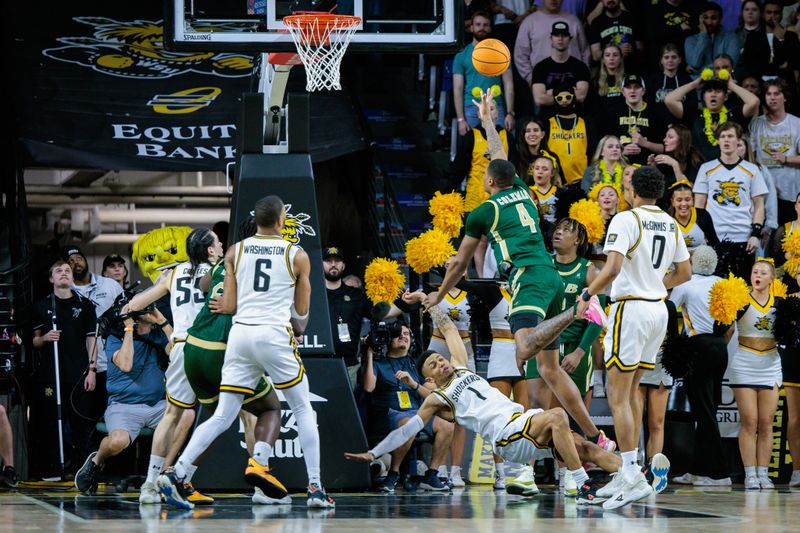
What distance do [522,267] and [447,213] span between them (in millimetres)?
3468

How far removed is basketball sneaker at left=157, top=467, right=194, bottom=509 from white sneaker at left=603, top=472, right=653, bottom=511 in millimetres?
3125

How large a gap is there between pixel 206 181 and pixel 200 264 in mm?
13066

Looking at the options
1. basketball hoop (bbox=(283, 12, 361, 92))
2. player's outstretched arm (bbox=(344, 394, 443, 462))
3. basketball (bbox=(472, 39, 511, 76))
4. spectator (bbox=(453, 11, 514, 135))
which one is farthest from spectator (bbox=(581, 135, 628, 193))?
player's outstretched arm (bbox=(344, 394, 443, 462))

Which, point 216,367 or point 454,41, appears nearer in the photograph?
point 216,367

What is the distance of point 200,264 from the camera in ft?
36.3

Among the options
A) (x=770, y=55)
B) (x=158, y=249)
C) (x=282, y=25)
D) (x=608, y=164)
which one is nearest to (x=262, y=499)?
(x=158, y=249)

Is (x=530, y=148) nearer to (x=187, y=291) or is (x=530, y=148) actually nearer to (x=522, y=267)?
(x=522, y=267)

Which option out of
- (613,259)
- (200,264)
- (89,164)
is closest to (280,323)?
(200,264)

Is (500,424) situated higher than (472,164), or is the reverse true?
(472,164)

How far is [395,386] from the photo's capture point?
13.0m

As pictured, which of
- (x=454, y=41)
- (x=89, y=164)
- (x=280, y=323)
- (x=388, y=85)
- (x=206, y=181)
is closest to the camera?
(x=280, y=323)

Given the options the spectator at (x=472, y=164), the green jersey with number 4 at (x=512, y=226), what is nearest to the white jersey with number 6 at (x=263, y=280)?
the green jersey with number 4 at (x=512, y=226)

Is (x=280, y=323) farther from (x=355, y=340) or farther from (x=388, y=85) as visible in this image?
(x=388, y=85)

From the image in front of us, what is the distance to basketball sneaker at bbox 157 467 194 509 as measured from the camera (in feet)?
31.0
